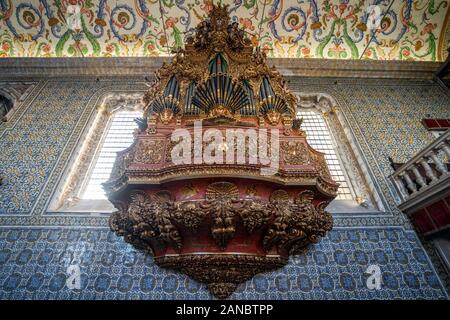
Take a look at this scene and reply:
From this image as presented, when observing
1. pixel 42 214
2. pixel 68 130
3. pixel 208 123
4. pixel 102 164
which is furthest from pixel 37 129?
pixel 208 123

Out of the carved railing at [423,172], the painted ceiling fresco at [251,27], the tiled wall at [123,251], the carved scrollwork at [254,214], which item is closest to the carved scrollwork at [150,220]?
the carved scrollwork at [254,214]

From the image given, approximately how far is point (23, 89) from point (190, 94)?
17.8 ft

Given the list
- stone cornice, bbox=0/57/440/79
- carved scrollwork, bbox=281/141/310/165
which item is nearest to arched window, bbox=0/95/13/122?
stone cornice, bbox=0/57/440/79

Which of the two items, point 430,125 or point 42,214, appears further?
point 430,125

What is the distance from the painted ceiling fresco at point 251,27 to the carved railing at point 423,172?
4.13m

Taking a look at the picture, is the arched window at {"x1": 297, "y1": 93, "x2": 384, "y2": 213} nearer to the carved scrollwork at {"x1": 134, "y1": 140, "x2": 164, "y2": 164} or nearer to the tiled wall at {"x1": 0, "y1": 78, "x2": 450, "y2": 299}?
the tiled wall at {"x1": 0, "y1": 78, "x2": 450, "y2": 299}

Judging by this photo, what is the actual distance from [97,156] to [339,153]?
546 centimetres

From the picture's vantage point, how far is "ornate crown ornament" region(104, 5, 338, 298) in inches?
109

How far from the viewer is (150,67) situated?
667cm

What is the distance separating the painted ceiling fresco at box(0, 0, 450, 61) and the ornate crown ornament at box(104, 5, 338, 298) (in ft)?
13.9

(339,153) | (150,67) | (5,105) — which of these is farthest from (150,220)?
(5,105)

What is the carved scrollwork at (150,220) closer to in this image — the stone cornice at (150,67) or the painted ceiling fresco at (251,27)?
the stone cornice at (150,67)
